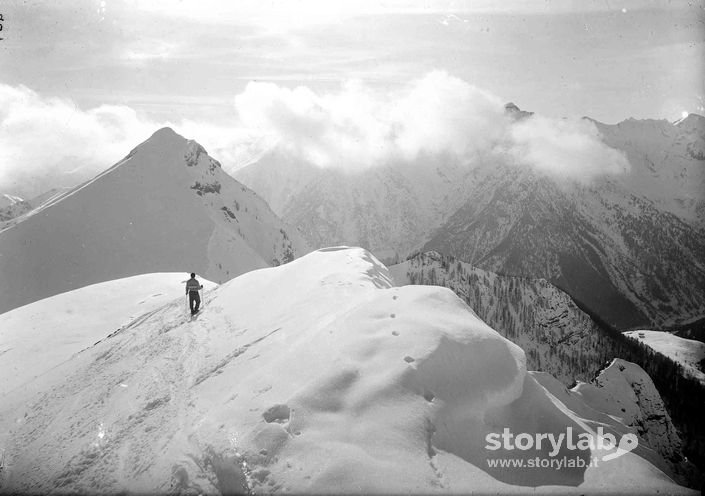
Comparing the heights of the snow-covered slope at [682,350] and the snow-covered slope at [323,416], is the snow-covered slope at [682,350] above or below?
below

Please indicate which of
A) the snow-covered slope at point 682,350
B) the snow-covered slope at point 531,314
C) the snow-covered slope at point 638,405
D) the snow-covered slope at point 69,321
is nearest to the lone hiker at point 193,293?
the snow-covered slope at point 69,321

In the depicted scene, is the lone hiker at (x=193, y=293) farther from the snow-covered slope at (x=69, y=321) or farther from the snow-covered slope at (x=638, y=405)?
the snow-covered slope at (x=638, y=405)

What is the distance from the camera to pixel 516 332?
146500mm

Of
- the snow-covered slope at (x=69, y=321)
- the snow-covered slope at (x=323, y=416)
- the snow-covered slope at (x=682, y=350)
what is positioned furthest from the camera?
the snow-covered slope at (x=682, y=350)

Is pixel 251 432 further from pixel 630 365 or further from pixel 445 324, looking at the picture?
pixel 630 365

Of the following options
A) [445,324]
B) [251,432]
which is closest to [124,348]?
[251,432]

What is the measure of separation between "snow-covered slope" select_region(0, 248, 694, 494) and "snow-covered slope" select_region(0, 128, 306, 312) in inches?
3040

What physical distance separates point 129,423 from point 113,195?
339 feet

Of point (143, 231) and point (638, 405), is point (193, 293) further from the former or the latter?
point (143, 231)

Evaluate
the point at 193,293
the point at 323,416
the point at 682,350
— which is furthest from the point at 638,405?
the point at 682,350

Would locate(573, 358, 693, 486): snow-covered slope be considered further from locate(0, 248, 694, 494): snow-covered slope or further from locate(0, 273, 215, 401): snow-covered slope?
locate(0, 248, 694, 494): snow-covered slope

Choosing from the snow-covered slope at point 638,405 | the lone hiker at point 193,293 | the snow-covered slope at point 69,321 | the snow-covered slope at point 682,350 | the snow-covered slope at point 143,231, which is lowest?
the snow-covered slope at point 682,350

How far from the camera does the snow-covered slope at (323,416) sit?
369 inches

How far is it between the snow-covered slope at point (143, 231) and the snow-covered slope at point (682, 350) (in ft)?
453
